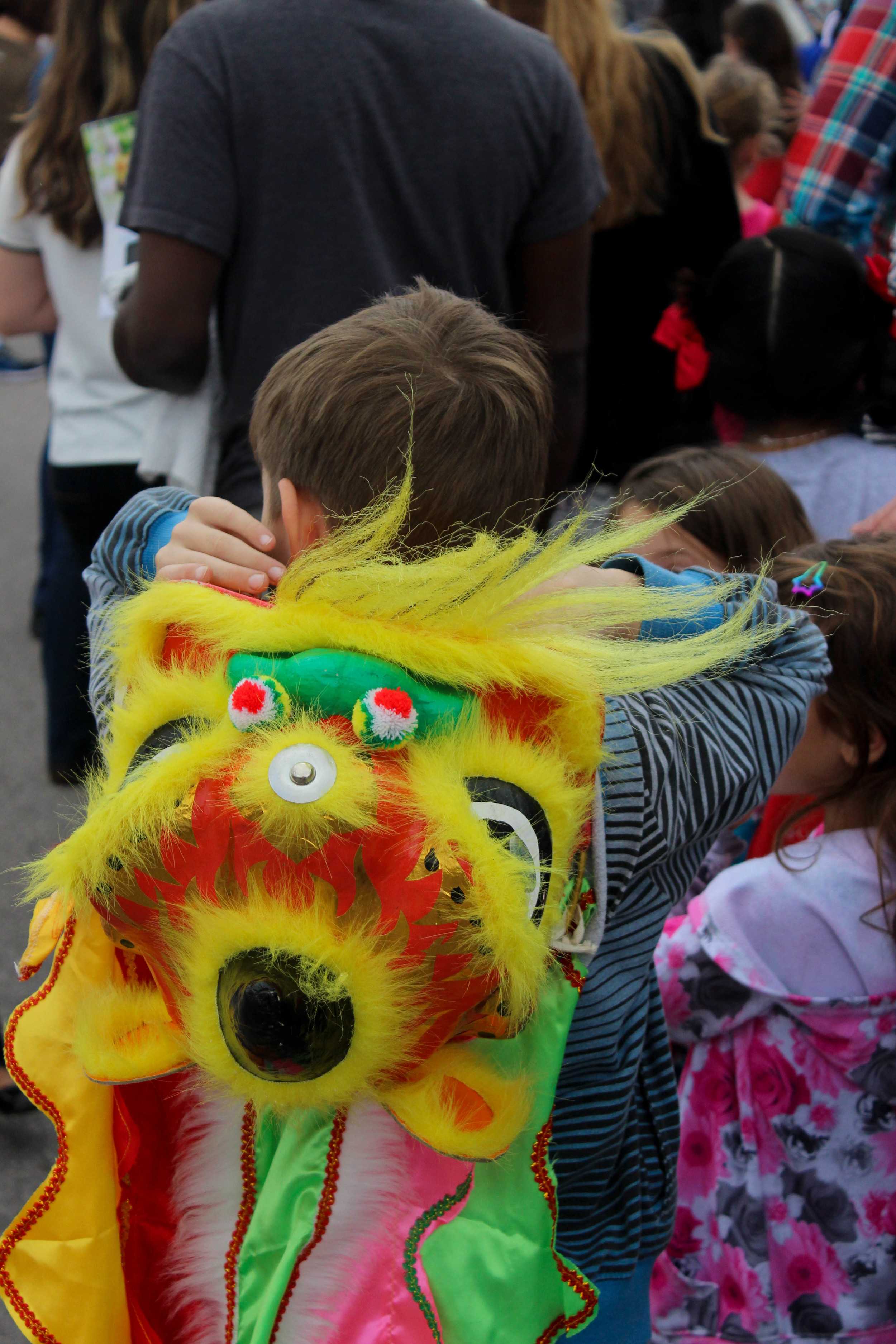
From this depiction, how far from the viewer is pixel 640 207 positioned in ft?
7.87

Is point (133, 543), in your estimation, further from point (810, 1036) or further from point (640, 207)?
point (640, 207)

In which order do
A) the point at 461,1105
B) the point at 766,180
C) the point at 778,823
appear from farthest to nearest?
the point at 766,180 → the point at 778,823 → the point at 461,1105

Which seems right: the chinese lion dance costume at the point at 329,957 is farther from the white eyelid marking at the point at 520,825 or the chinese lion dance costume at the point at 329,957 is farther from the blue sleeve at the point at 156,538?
the blue sleeve at the point at 156,538

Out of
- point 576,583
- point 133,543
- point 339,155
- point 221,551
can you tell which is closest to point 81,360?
point 339,155

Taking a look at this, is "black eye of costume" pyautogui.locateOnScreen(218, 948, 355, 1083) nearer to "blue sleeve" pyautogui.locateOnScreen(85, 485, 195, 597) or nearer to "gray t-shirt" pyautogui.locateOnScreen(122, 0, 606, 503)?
"blue sleeve" pyautogui.locateOnScreen(85, 485, 195, 597)

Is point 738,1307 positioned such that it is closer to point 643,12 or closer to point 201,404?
point 201,404

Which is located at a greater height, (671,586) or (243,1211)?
(671,586)

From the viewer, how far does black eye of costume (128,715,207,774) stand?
0.82 metres

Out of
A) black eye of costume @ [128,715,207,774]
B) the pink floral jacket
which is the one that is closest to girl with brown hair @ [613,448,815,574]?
the pink floral jacket

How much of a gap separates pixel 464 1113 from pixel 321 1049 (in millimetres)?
151

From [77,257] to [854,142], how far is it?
1.52 metres

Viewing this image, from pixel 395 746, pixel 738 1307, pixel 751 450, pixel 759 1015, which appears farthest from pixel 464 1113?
pixel 751 450

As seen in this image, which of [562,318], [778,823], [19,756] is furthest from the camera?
[19,756]

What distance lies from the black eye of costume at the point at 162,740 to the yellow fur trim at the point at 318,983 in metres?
0.12
